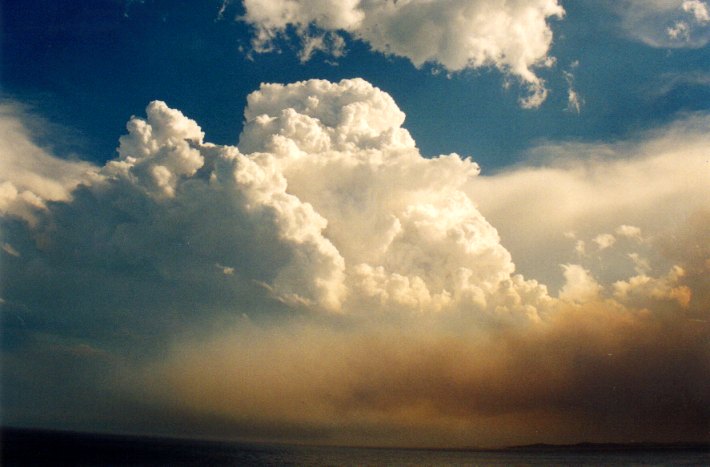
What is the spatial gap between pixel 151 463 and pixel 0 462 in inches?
1932

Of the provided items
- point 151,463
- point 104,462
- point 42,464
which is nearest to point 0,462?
point 42,464

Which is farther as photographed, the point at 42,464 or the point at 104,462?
the point at 104,462

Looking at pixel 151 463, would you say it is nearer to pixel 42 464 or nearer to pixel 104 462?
pixel 104 462

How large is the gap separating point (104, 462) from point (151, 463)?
1643cm

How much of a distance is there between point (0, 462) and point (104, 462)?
33.3 metres

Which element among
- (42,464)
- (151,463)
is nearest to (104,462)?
(151,463)

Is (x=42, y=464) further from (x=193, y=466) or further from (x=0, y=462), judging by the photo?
(x=193, y=466)

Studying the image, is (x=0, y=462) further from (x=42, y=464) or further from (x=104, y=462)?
(x=104, y=462)

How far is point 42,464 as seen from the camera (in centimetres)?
16462

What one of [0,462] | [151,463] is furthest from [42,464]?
[151,463]

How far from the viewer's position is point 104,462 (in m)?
194

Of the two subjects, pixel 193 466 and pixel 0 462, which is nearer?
pixel 0 462

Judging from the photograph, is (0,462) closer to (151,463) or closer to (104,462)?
(104,462)

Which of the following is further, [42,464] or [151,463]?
[151,463]
